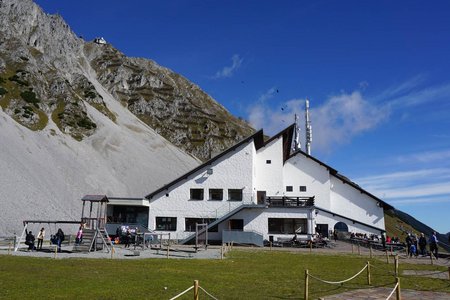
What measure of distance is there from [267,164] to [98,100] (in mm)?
77582

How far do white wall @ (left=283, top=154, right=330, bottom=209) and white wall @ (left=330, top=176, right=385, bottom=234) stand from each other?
1184mm

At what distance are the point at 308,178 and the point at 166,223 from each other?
1842 cm

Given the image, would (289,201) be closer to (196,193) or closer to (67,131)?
(196,193)

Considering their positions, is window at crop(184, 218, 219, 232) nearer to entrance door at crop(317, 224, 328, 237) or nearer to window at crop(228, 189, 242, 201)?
window at crop(228, 189, 242, 201)

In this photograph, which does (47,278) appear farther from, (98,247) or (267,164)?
(267,164)

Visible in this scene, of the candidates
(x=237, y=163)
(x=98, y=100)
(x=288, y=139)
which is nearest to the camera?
(x=237, y=163)

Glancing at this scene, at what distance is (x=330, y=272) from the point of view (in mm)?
18578

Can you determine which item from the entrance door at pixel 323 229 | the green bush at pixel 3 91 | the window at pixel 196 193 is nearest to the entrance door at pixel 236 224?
the window at pixel 196 193

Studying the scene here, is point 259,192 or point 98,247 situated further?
point 259,192

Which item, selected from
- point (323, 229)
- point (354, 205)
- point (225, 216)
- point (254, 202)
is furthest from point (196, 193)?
point (354, 205)

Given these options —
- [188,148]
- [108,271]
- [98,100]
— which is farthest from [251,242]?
[188,148]

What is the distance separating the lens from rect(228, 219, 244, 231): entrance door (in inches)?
1612

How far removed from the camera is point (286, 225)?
4062cm

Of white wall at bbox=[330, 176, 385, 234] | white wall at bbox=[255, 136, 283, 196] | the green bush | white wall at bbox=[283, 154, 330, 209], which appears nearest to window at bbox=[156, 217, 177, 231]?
white wall at bbox=[255, 136, 283, 196]
